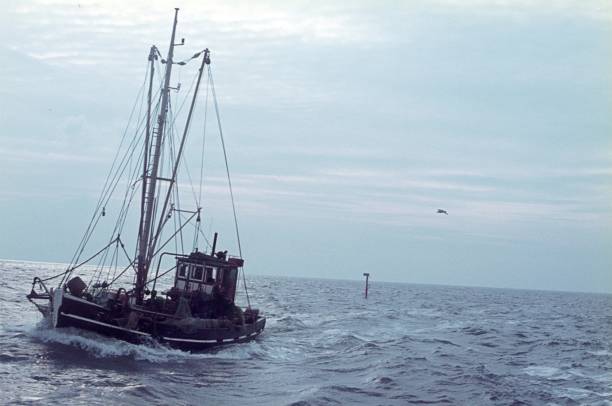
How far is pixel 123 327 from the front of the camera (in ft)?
94.6

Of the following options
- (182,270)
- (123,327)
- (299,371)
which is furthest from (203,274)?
(299,371)

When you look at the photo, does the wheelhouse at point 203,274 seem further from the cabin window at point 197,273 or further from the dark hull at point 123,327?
the dark hull at point 123,327

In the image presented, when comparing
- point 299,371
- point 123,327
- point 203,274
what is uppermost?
point 203,274

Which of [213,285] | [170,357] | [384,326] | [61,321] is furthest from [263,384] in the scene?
[384,326]

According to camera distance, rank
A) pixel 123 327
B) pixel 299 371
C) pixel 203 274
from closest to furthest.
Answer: pixel 123 327
pixel 299 371
pixel 203 274

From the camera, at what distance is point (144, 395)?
70.6 ft

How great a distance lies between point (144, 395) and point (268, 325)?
29.7 meters

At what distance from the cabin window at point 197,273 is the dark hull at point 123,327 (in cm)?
517

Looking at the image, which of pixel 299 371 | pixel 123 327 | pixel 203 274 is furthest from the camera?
pixel 203 274

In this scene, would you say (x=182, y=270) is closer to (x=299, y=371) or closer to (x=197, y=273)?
(x=197, y=273)

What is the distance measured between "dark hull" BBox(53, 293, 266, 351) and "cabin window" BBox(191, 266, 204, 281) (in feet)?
17.0

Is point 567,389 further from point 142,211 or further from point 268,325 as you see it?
point 268,325

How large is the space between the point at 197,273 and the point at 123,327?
831 centimetres

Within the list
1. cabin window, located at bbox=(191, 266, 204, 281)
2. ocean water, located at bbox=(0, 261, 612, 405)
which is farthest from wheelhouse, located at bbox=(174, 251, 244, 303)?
ocean water, located at bbox=(0, 261, 612, 405)
